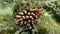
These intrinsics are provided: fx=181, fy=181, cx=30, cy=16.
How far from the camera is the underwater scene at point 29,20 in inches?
94.4

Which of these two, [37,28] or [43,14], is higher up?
[43,14]

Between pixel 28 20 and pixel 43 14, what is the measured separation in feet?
0.75

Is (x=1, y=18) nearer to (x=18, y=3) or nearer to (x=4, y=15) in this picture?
(x=4, y=15)

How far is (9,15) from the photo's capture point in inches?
102

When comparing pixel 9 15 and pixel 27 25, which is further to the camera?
pixel 9 15

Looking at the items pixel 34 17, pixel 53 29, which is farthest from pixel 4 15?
pixel 53 29

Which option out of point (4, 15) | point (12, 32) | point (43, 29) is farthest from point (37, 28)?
point (4, 15)

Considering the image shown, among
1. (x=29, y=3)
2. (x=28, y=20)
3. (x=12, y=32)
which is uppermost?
(x=29, y=3)

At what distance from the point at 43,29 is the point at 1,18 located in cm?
64

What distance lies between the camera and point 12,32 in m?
2.51

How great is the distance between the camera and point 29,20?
7.87 feet

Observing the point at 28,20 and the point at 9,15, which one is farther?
the point at 9,15

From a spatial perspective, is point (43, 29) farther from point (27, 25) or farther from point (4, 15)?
point (4, 15)

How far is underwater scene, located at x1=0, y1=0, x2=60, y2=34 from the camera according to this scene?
240 centimetres
